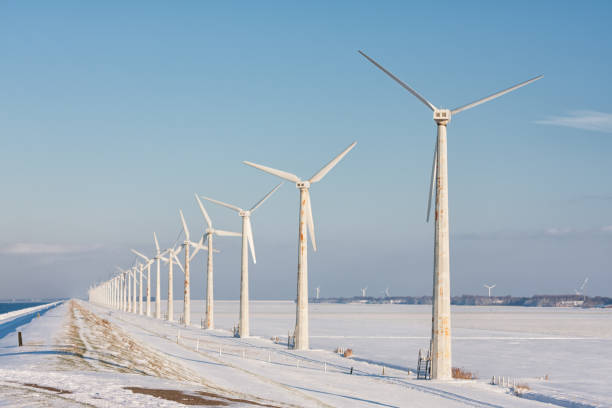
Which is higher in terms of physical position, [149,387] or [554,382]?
[149,387]

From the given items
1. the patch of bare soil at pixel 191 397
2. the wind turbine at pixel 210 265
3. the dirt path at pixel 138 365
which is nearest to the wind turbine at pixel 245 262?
the wind turbine at pixel 210 265

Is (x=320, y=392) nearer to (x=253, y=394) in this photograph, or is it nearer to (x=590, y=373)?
(x=253, y=394)

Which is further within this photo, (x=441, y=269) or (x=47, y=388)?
(x=441, y=269)

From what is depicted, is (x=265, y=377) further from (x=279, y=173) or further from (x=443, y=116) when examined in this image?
(x=279, y=173)

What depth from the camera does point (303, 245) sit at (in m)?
56.6

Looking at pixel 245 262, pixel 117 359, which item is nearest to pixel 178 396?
pixel 117 359

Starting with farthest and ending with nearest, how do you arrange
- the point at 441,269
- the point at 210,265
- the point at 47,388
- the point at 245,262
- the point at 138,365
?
1. the point at 210,265
2. the point at 245,262
3. the point at 441,269
4. the point at 138,365
5. the point at 47,388

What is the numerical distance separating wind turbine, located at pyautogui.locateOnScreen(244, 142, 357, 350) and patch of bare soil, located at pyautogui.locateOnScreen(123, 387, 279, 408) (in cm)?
3439

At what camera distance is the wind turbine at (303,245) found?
56.0 meters

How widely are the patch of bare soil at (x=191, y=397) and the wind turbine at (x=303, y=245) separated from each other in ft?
113

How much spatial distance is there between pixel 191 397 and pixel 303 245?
3672cm

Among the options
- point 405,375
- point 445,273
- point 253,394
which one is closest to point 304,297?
point 405,375

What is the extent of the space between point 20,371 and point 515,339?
213 ft

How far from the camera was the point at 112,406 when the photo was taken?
1777 centimetres
